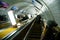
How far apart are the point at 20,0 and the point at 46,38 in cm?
554

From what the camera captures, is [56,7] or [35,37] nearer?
[35,37]

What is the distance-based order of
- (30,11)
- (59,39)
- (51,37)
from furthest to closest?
(30,11)
(51,37)
(59,39)

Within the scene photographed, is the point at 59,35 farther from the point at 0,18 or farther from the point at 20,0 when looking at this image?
the point at 20,0

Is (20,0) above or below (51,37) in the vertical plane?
above

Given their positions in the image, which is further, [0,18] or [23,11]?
[23,11]

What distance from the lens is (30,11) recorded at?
11859mm

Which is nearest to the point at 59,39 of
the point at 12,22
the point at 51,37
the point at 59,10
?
the point at 51,37

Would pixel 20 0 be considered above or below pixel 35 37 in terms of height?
above

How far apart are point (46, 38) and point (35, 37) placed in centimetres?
→ 108

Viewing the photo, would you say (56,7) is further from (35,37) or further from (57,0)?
(35,37)

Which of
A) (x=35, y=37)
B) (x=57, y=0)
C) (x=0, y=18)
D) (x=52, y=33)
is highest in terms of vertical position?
(x=57, y=0)

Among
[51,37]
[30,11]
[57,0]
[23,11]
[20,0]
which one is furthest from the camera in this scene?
[30,11]

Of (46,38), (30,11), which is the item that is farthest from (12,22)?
(30,11)

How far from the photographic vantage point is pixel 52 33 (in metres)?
2.97
